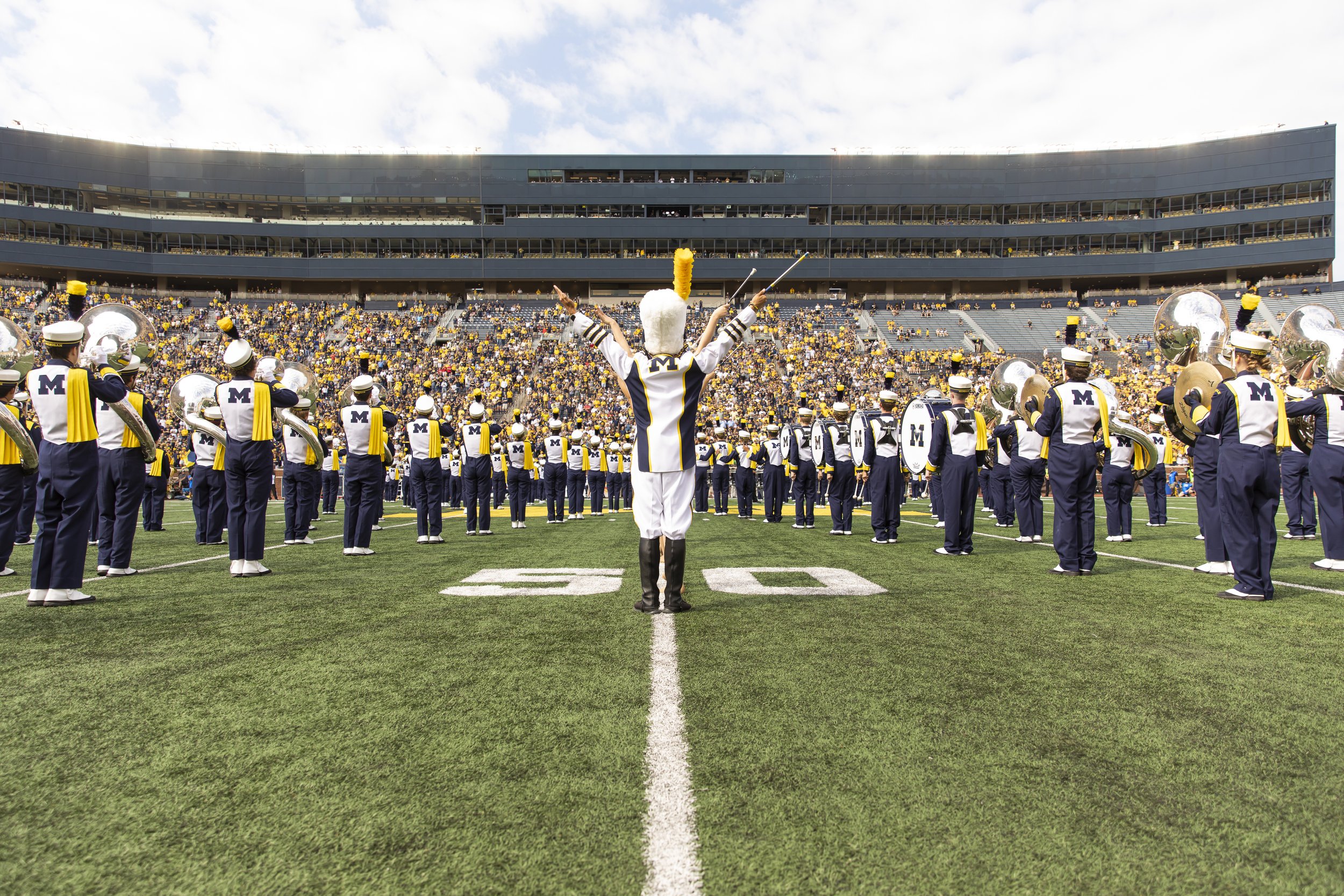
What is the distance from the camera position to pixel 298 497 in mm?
10430

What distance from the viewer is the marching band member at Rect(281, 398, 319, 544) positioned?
10422mm

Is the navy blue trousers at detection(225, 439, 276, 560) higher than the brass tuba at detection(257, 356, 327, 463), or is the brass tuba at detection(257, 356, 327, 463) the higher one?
the brass tuba at detection(257, 356, 327, 463)

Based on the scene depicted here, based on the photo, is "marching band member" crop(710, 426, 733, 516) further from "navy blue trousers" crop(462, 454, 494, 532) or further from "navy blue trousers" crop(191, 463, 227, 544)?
"navy blue trousers" crop(191, 463, 227, 544)

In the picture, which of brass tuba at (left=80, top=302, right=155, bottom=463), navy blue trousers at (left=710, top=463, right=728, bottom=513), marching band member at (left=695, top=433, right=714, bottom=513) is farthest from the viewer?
navy blue trousers at (left=710, top=463, right=728, bottom=513)

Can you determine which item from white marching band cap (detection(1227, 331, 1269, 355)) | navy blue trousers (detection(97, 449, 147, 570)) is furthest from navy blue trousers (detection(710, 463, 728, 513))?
white marching band cap (detection(1227, 331, 1269, 355))

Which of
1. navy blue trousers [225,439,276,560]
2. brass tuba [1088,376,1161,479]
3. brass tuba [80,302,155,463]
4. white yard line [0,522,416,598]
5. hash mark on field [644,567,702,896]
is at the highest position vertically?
brass tuba [80,302,155,463]

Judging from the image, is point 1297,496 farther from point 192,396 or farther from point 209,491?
point 192,396

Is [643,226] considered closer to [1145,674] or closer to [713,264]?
[713,264]

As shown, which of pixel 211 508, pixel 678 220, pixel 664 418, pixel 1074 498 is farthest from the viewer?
pixel 678 220

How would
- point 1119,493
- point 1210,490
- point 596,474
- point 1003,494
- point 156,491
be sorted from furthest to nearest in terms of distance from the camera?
1. point 596,474
2. point 1003,494
3. point 156,491
4. point 1119,493
5. point 1210,490

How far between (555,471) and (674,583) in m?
11.2

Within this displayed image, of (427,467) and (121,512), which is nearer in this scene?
(121,512)

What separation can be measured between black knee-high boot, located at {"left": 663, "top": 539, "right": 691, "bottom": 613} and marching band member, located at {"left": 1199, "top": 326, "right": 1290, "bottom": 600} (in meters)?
4.12

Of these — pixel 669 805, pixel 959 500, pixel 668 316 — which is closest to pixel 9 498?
pixel 668 316
